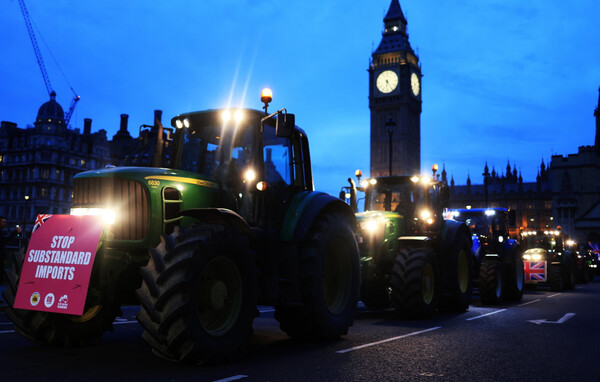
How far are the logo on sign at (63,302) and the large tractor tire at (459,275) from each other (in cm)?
842

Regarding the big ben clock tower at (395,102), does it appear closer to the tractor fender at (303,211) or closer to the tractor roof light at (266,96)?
the tractor fender at (303,211)

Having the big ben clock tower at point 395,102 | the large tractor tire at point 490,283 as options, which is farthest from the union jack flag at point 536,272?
the big ben clock tower at point 395,102

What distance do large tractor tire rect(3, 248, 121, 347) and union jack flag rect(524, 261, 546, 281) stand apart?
18133mm

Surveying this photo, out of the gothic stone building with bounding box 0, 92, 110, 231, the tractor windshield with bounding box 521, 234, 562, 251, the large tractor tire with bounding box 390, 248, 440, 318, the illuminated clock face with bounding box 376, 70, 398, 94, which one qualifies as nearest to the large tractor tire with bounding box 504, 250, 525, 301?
the large tractor tire with bounding box 390, 248, 440, 318

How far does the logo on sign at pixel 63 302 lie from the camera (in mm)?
5922

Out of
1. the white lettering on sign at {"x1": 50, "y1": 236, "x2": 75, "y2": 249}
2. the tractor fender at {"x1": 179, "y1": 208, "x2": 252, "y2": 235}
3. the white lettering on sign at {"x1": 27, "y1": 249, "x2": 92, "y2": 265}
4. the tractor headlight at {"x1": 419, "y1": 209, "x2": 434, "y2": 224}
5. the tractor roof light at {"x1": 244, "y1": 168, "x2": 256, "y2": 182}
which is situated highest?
the tractor roof light at {"x1": 244, "y1": 168, "x2": 256, "y2": 182}

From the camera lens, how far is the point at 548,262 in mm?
22891

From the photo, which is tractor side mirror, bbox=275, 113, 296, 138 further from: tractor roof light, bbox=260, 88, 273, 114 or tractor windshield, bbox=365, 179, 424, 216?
tractor windshield, bbox=365, 179, 424, 216

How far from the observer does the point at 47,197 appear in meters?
83.5

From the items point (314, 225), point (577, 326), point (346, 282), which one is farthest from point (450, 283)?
point (314, 225)

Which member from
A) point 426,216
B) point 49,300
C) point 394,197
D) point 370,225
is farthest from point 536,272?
point 49,300

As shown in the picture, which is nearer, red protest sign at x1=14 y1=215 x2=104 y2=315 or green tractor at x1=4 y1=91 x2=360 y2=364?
green tractor at x1=4 y1=91 x2=360 y2=364

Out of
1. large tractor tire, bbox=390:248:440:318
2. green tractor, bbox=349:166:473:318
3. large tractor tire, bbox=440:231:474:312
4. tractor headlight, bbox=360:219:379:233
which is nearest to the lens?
large tractor tire, bbox=390:248:440:318

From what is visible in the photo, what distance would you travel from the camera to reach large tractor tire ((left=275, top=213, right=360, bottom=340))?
7484mm
